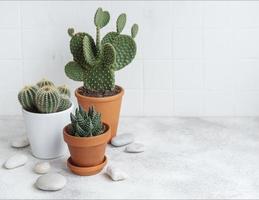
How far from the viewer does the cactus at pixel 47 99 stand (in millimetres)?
1339

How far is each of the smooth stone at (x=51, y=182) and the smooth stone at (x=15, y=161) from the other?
0.14 m

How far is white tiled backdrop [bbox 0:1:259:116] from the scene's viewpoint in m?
1.67

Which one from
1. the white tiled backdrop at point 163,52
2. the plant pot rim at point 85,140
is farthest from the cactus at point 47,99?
the white tiled backdrop at point 163,52

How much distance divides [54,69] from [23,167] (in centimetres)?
46

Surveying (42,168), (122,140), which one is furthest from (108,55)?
(42,168)

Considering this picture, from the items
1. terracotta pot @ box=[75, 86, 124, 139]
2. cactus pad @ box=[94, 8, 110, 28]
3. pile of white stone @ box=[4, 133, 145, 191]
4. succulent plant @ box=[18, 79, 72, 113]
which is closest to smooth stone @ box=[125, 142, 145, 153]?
pile of white stone @ box=[4, 133, 145, 191]

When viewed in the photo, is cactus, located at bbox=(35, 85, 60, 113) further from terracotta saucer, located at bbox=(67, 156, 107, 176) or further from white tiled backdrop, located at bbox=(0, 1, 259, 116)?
white tiled backdrop, located at bbox=(0, 1, 259, 116)

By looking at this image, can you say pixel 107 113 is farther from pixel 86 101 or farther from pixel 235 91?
pixel 235 91

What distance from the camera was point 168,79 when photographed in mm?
1725

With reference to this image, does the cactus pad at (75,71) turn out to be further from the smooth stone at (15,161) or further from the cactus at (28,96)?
the smooth stone at (15,161)

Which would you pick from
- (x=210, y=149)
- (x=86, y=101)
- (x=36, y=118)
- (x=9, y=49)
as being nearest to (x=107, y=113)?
(x=86, y=101)

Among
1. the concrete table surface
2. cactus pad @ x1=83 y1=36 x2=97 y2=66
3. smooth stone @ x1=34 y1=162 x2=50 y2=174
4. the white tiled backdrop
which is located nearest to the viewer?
the concrete table surface

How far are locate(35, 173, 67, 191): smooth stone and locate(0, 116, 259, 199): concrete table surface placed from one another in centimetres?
1

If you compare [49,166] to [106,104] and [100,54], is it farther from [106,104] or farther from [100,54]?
[100,54]
